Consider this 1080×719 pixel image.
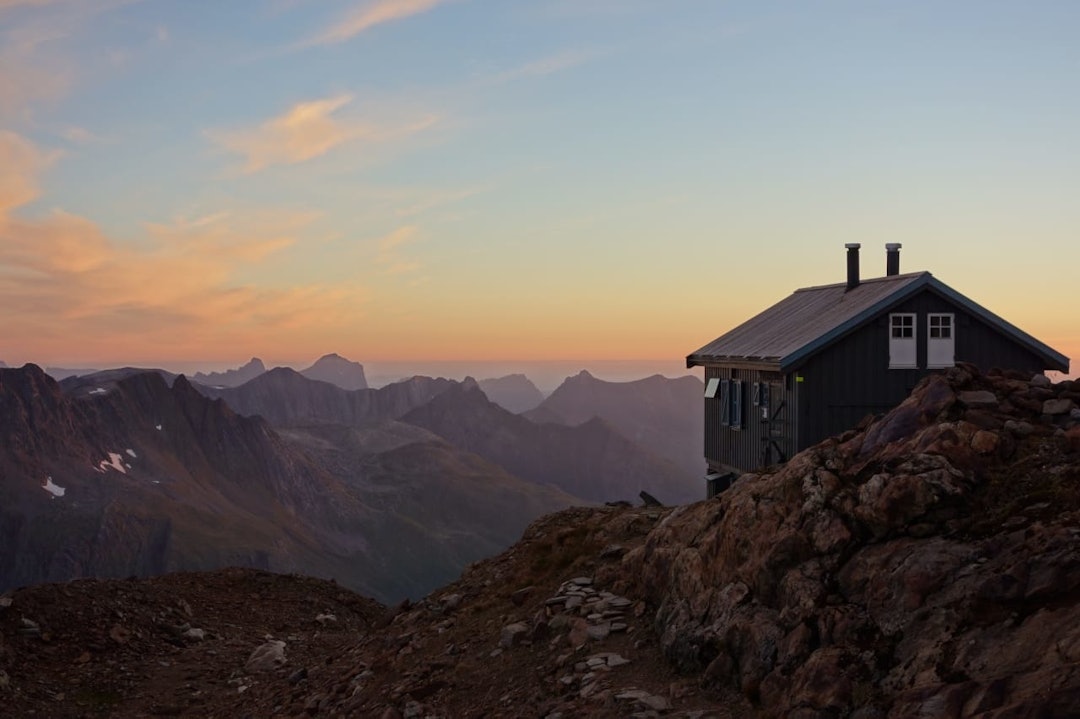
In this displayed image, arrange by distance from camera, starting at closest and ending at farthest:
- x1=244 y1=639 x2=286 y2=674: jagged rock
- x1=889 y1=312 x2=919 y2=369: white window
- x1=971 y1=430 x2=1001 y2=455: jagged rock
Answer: x1=971 y1=430 x2=1001 y2=455: jagged rock, x1=244 y1=639 x2=286 y2=674: jagged rock, x1=889 y1=312 x2=919 y2=369: white window

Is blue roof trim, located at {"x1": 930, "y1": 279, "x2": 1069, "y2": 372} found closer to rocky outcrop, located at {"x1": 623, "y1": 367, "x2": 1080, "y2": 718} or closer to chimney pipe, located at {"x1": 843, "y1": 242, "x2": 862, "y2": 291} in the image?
chimney pipe, located at {"x1": 843, "y1": 242, "x2": 862, "y2": 291}

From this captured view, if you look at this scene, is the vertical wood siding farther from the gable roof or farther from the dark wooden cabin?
the gable roof

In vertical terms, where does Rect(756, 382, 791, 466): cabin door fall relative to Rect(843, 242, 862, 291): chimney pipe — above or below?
below

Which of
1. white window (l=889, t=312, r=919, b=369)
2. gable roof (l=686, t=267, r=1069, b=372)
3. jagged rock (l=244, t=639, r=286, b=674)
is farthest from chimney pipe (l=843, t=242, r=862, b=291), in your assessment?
jagged rock (l=244, t=639, r=286, b=674)

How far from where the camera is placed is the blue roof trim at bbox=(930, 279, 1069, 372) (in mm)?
27917

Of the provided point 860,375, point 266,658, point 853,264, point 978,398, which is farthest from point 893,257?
point 266,658

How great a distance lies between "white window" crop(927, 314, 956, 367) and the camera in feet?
92.4

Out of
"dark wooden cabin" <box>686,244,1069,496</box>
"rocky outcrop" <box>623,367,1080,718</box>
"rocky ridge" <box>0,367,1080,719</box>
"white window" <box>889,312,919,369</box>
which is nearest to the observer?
"rocky outcrop" <box>623,367,1080,718</box>

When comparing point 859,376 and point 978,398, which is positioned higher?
point 859,376

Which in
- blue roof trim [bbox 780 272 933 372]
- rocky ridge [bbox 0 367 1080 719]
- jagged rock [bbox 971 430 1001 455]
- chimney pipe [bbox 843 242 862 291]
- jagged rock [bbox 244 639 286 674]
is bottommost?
jagged rock [bbox 244 639 286 674]

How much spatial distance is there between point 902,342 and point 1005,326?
3266 millimetres

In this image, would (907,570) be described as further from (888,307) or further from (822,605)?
(888,307)

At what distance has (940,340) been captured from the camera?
92.5ft

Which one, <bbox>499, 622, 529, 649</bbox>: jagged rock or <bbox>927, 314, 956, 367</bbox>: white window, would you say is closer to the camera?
<bbox>499, 622, 529, 649</bbox>: jagged rock
